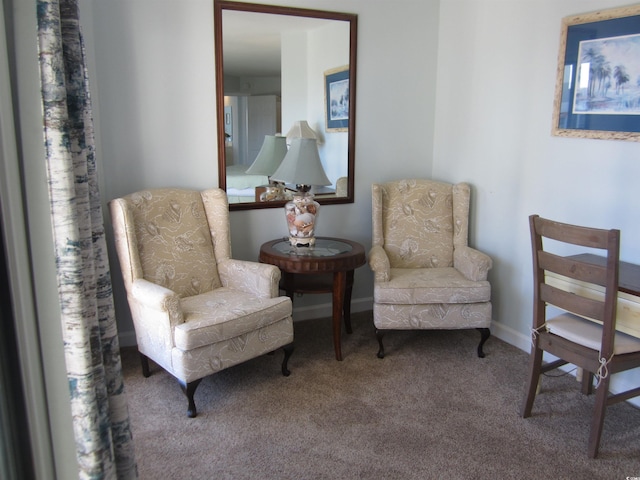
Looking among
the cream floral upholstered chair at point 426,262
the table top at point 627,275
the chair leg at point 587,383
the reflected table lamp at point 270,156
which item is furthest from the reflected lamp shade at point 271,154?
the chair leg at point 587,383

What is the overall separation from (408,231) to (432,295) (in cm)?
62

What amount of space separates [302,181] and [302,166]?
0.10 metres

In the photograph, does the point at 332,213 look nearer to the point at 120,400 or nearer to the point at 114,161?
the point at 114,161

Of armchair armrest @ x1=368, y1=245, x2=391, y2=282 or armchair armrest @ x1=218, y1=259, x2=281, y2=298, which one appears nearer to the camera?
armchair armrest @ x1=218, y1=259, x2=281, y2=298

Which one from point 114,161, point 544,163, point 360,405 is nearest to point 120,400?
point 360,405

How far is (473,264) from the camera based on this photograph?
10.7ft

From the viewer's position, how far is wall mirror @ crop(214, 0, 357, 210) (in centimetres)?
332

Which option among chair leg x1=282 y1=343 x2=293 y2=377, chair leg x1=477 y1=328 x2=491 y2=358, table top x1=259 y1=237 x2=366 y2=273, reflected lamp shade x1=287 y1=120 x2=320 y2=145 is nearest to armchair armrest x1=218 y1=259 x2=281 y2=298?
table top x1=259 y1=237 x2=366 y2=273

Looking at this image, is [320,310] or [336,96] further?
[320,310]

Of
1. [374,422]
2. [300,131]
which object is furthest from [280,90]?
[374,422]

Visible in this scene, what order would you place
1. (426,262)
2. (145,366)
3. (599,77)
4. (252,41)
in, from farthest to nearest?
(426,262)
(252,41)
(145,366)
(599,77)

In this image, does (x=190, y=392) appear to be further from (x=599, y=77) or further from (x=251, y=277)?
(x=599, y=77)

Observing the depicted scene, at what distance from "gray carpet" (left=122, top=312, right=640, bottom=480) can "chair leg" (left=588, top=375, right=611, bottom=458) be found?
0.05m

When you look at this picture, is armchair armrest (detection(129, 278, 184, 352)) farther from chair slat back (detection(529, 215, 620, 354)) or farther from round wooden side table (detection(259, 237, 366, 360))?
chair slat back (detection(529, 215, 620, 354))
